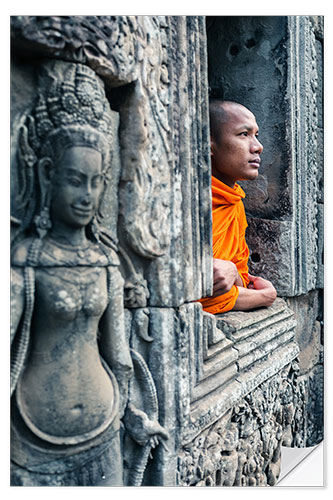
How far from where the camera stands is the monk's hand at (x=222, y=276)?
8.78 ft

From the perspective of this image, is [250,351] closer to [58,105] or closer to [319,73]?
[58,105]

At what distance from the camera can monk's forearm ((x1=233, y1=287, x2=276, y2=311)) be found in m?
3.01

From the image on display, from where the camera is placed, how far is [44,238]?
151cm

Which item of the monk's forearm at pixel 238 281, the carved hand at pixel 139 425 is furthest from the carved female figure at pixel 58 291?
the monk's forearm at pixel 238 281

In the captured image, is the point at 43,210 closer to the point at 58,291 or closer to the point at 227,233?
the point at 58,291

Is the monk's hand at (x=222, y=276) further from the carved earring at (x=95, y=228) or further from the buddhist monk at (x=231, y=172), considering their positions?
the carved earring at (x=95, y=228)

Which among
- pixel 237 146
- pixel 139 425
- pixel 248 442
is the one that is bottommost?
pixel 248 442

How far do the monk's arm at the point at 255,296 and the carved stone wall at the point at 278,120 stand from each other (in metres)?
0.43

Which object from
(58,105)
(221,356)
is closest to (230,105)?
(221,356)

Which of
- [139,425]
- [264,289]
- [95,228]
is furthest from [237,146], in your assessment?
[139,425]

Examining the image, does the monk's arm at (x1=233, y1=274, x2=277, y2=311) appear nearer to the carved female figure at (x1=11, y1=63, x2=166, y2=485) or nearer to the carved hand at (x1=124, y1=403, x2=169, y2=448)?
the carved hand at (x1=124, y1=403, x2=169, y2=448)

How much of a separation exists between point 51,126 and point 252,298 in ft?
6.33

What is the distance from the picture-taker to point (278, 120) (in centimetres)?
362
